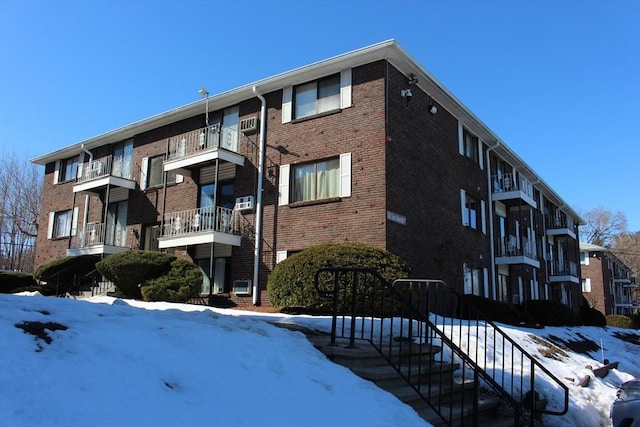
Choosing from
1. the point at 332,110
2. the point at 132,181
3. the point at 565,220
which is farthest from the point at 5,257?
the point at 565,220

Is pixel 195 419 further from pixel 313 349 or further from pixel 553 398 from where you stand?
pixel 553 398

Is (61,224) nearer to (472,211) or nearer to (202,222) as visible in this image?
(202,222)

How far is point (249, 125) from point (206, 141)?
1.79m

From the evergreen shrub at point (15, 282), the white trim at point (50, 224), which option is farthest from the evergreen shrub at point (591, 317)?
the white trim at point (50, 224)

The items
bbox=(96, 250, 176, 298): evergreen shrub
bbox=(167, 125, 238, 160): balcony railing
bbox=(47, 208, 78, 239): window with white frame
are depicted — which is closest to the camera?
bbox=(96, 250, 176, 298): evergreen shrub

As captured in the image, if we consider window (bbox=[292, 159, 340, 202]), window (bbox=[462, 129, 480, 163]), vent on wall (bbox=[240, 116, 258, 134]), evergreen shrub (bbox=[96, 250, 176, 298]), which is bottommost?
evergreen shrub (bbox=[96, 250, 176, 298])

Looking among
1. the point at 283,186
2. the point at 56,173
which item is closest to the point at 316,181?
the point at 283,186

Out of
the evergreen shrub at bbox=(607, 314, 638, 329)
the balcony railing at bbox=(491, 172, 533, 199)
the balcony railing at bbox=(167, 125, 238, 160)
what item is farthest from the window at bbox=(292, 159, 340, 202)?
the evergreen shrub at bbox=(607, 314, 638, 329)

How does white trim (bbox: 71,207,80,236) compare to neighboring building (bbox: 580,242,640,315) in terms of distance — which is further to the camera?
neighboring building (bbox: 580,242,640,315)

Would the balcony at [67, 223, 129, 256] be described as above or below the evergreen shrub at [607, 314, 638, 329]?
above

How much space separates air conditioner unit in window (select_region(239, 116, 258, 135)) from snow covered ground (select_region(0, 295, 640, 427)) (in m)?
12.0

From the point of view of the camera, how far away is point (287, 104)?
679 inches

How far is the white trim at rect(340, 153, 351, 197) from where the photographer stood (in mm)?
15375

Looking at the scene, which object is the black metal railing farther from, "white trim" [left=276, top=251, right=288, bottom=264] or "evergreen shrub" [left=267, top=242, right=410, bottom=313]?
"white trim" [left=276, top=251, right=288, bottom=264]
